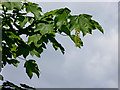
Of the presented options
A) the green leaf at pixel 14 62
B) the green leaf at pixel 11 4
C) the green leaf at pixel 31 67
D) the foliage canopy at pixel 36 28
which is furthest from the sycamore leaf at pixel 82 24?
the green leaf at pixel 14 62

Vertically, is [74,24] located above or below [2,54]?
above

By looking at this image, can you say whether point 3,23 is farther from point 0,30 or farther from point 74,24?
point 74,24

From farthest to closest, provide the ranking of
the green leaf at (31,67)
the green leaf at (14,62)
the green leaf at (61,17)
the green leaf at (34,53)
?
the green leaf at (14,62), the green leaf at (31,67), the green leaf at (34,53), the green leaf at (61,17)

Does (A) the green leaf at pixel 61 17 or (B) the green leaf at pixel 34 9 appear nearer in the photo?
(A) the green leaf at pixel 61 17

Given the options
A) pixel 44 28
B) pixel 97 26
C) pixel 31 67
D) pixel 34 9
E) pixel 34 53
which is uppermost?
pixel 34 9

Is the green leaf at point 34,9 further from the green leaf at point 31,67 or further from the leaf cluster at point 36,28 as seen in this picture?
the green leaf at point 31,67

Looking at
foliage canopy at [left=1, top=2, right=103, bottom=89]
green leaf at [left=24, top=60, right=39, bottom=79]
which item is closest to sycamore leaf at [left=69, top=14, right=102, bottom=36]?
foliage canopy at [left=1, top=2, right=103, bottom=89]

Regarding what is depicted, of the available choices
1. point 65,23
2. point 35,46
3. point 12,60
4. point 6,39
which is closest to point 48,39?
point 35,46

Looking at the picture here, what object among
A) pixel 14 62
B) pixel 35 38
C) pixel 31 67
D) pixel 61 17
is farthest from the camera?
pixel 14 62

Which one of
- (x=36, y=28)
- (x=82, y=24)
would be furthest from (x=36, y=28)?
(x=82, y=24)

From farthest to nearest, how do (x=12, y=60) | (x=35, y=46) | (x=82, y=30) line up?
(x=12, y=60) < (x=35, y=46) < (x=82, y=30)

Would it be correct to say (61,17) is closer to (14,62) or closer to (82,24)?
(82,24)

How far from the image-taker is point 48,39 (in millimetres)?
3074

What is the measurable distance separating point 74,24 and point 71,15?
0.16m
